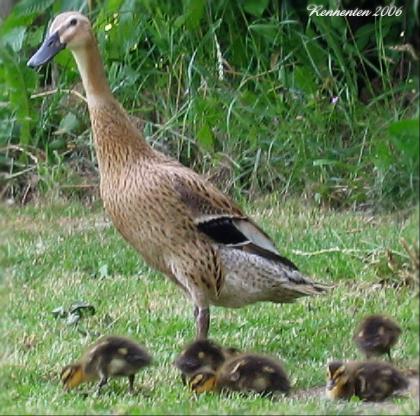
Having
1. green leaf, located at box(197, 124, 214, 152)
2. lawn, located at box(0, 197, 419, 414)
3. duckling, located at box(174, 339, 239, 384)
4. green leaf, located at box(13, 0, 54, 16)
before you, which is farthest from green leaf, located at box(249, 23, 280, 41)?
duckling, located at box(174, 339, 239, 384)

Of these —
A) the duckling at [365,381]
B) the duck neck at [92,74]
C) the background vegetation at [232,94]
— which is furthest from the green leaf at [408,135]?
the background vegetation at [232,94]

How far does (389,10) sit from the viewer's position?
11469 millimetres

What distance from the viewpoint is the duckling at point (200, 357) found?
24.3 ft

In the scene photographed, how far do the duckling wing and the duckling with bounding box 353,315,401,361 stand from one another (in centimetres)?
95

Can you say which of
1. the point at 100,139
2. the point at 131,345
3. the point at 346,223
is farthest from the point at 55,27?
the point at 346,223

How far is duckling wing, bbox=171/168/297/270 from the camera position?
8305 millimetres

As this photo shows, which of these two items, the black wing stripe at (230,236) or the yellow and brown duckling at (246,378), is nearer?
the yellow and brown duckling at (246,378)

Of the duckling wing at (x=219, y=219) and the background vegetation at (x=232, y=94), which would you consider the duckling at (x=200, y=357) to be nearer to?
the duckling wing at (x=219, y=219)

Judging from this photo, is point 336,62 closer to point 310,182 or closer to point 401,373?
point 310,182

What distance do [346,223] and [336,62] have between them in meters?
1.62

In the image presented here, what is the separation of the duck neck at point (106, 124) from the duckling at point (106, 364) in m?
1.35

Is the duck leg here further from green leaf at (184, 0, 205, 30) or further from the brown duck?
green leaf at (184, 0, 205, 30)

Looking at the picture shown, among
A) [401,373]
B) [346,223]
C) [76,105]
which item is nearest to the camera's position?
[401,373]

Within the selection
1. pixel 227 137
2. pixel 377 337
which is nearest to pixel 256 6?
pixel 227 137
